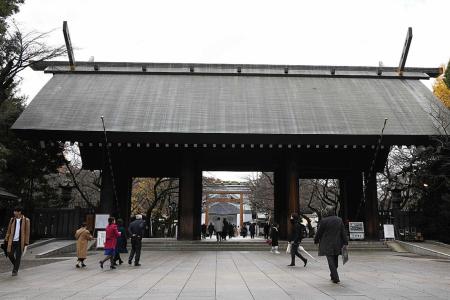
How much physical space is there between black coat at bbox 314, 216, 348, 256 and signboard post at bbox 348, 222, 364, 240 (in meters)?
11.9

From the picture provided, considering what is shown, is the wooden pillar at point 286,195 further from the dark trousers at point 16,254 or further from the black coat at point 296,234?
the dark trousers at point 16,254

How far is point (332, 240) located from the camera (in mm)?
7871

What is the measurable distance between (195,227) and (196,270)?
389 inches

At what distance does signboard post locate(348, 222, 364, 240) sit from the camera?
62.7 ft

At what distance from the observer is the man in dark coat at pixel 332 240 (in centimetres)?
780

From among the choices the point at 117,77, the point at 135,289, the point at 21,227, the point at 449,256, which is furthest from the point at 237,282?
the point at 117,77

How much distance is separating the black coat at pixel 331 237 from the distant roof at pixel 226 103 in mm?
10513

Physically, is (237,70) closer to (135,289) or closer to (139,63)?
(139,63)

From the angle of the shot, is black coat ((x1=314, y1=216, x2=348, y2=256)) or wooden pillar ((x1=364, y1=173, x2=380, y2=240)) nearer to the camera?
black coat ((x1=314, y1=216, x2=348, y2=256))

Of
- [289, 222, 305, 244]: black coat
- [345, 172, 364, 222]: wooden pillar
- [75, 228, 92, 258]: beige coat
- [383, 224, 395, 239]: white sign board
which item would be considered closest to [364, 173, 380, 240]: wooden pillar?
[345, 172, 364, 222]: wooden pillar

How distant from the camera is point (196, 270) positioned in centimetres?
1035

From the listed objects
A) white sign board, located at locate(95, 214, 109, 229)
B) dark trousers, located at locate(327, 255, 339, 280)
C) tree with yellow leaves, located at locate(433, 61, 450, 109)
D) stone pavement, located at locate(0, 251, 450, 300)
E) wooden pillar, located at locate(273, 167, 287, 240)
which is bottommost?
stone pavement, located at locate(0, 251, 450, 300)

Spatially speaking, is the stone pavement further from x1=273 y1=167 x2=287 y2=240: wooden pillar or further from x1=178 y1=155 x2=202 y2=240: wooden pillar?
x1=273 y1=167 x2=287 y2=240: wooden pillar

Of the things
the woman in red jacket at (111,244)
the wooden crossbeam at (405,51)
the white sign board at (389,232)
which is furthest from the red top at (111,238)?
the wooden crossbeam at (405,51)
